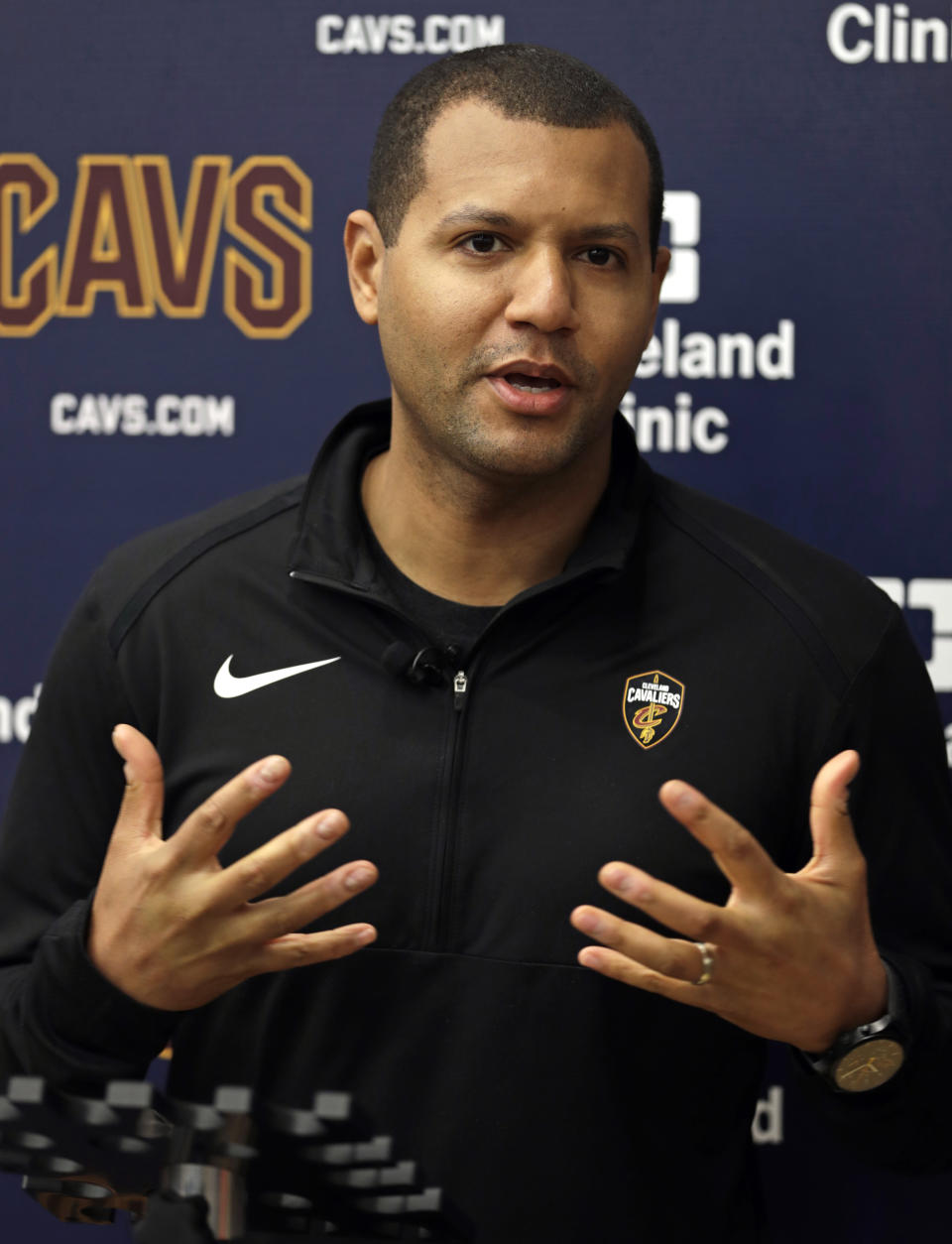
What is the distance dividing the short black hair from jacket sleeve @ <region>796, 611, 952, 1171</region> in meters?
0.45

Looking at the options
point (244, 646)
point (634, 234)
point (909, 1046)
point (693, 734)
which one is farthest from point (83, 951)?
point (634, 234)

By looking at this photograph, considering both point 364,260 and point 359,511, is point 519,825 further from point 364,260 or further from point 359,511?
point 364,260

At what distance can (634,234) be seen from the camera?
126 centimetres

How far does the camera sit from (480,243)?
4.08ft

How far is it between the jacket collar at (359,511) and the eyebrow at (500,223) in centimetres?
20

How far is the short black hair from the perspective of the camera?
49.0 inches

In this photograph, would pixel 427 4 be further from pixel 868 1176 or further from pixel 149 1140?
pixel 868 1176

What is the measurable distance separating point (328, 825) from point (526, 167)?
0.60 metres

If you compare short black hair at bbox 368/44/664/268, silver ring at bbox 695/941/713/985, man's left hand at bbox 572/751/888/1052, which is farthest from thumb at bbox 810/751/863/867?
short black hair at bbox 368/44/664/268

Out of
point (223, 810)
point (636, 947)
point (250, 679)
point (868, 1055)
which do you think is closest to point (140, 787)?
point (223, 810)

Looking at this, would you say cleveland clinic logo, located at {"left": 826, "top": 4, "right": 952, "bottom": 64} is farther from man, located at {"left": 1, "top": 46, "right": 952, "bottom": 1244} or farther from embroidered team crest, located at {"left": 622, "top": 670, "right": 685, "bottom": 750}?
embroidered team crest, located at {"left": 622, "top": 670, "right": 685, "bottom": 750}

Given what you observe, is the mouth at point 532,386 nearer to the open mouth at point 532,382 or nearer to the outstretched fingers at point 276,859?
the open mouth at point 532,382

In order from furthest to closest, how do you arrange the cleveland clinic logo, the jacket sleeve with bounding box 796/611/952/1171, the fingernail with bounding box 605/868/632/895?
the cleveland clinic logo
the jacket sleeve with bounding box 796/611/952/1171
the fingernail with bounding box 605/868/632/895

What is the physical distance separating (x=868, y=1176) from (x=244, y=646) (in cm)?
95
